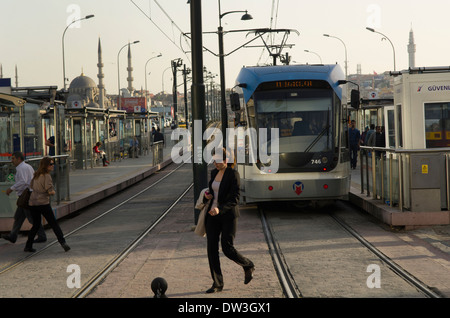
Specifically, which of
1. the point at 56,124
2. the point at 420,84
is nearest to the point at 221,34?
the point at 56,124

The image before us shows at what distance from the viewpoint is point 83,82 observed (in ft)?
505

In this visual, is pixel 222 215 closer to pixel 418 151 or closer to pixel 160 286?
pixel 160 286

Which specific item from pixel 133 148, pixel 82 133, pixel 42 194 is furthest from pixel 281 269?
pixel 133 148

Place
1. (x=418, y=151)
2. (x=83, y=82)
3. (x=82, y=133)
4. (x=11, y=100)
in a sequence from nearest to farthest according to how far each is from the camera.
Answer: (x=418, y=151) < (x=11, y=100) < (x=82, y=133) < (x=83, y=82)

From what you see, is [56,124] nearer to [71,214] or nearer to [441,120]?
[71,214]

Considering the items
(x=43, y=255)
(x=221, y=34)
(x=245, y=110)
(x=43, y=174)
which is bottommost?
(x=43, y=255)

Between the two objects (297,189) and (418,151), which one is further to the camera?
(297,189)

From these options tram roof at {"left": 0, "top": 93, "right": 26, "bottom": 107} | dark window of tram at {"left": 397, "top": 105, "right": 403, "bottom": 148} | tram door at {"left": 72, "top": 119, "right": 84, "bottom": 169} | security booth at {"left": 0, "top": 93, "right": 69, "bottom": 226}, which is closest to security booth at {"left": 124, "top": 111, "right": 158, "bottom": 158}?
tram door at {"left": 72, "top": 119, "right": 84, "bottom": 169}

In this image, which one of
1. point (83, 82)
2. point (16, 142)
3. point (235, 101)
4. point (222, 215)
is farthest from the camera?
point (83, 82)

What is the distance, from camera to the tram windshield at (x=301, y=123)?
14.4 meters

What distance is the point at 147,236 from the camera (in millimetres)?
12242

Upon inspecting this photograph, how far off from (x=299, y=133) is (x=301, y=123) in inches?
8.5
